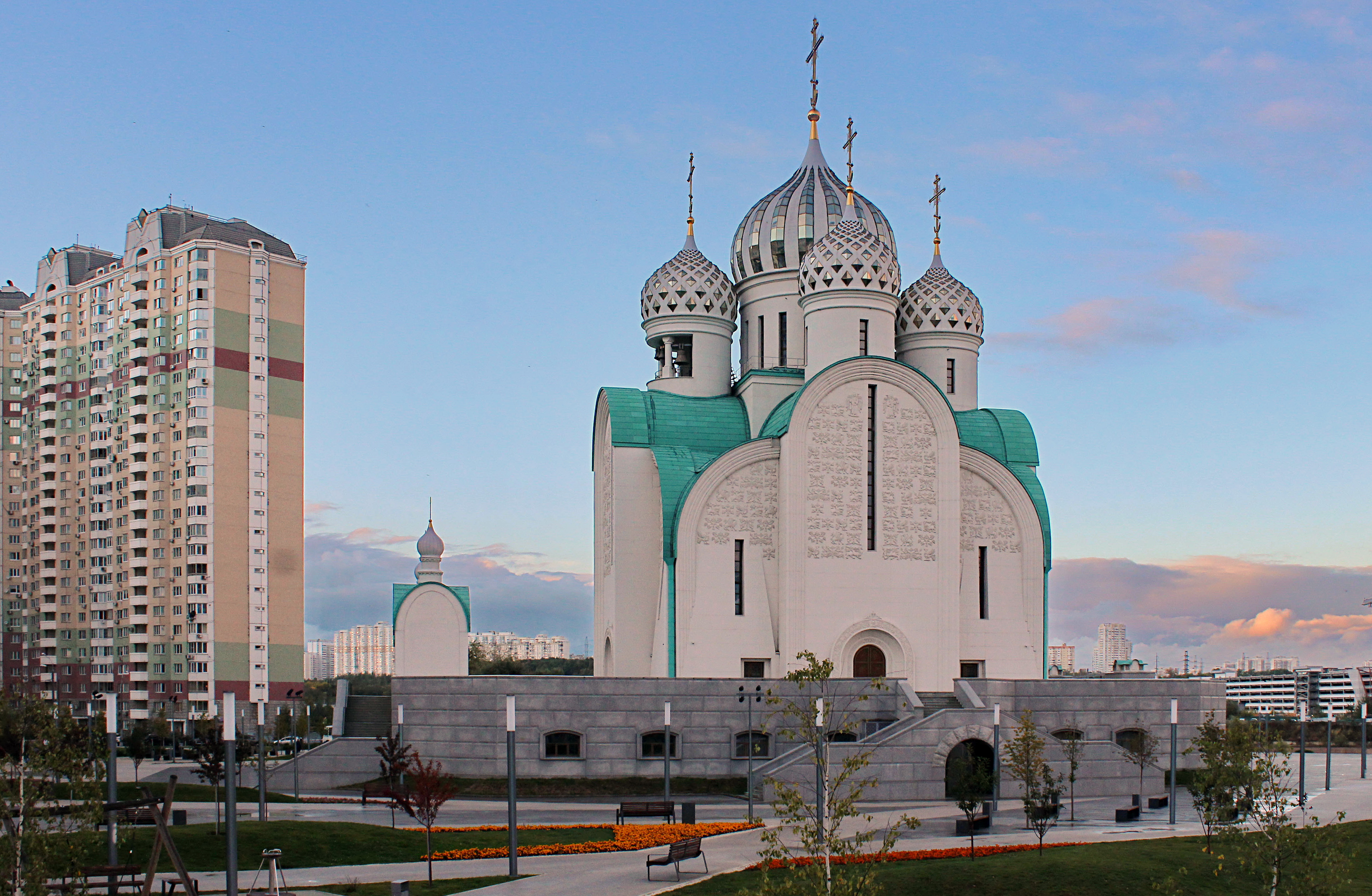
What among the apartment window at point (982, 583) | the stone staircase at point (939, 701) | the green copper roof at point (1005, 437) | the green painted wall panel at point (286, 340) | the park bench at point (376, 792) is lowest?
the park bench at point (376, 792)

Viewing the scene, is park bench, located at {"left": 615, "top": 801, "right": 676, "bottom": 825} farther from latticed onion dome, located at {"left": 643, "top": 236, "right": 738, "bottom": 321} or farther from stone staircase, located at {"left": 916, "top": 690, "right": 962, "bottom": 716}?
latticed onion dome, located at {"left": 643, "top": 236, "right": 738, "bottom": 321}

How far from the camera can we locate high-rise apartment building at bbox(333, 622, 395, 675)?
358ft

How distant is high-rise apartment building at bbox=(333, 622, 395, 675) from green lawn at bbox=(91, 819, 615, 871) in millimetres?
91585

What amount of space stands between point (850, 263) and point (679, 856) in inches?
765

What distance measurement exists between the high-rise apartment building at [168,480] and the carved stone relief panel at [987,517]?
33.6 metres

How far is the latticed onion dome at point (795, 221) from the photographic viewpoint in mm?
36031

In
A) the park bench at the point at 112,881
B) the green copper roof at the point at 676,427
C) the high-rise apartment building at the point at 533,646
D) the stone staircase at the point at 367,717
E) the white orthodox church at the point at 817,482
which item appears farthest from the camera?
the high-rise apartment building at the point at 533,646

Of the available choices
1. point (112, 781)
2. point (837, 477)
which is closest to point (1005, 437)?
point (837, 477)

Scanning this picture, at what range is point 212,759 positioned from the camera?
2136cm

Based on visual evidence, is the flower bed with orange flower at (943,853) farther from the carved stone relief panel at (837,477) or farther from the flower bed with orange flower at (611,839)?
the carved stone relief panel at (837,477)

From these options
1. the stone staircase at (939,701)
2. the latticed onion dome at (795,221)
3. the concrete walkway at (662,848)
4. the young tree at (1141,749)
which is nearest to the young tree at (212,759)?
the concrete walkway at (662,848)

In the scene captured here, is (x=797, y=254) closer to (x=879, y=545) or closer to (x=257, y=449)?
(x=879, y=545)

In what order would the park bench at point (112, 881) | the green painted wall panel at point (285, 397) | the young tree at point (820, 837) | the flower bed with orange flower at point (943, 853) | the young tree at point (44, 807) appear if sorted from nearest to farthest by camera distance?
the young tree at point (820, 837)
the young tree at point (44, 807)
the park bench at point (112, 881)
the flower bed with orange flower at point (943, 853)
the green painted wall panel at point (285, 397)

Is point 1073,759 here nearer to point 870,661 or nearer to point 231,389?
point 870,661
